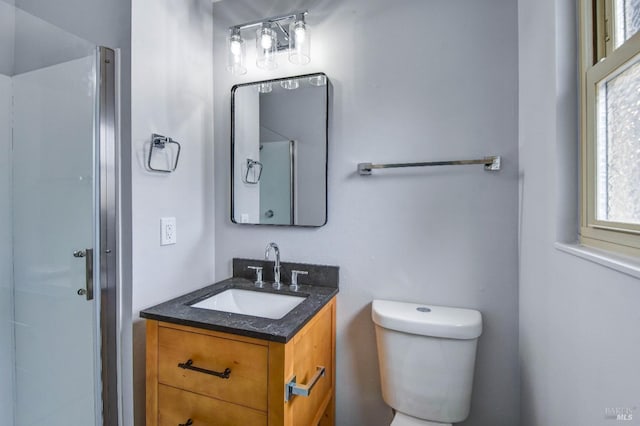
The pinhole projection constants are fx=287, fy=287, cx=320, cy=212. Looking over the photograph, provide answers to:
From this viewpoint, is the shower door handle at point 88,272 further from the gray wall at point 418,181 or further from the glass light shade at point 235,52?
the glass light shade at point 235,52

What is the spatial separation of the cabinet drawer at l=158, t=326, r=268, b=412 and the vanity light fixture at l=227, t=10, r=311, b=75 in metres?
1.28

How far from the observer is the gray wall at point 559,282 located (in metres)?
0.61

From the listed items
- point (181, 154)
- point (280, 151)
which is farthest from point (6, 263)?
point (280, 151)

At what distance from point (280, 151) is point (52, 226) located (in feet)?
3.72

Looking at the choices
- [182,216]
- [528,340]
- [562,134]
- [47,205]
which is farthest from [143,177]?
[528,340]

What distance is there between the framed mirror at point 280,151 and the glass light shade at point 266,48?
3.5 inches

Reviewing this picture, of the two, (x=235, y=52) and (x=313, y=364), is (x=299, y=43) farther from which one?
(x=313, y=364)

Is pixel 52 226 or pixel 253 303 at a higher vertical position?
pixel 52 226

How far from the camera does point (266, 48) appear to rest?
56.1 inches

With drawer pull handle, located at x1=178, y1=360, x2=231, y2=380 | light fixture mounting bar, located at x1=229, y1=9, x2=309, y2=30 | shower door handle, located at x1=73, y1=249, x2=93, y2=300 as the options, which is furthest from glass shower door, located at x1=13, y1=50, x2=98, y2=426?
light fixture mounting bar, located at x1=229, y1=9, x2=309, y2=30

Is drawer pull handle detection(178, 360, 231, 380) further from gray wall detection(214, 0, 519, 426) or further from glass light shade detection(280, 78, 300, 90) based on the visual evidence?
glass light shade detection(280, 78, 300, 90)

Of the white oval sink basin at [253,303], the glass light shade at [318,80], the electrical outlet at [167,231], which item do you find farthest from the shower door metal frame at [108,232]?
the glass light shade at [318,80]

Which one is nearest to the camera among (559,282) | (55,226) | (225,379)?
(559,282)

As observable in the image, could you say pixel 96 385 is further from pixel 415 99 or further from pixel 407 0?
pixel 407 0
